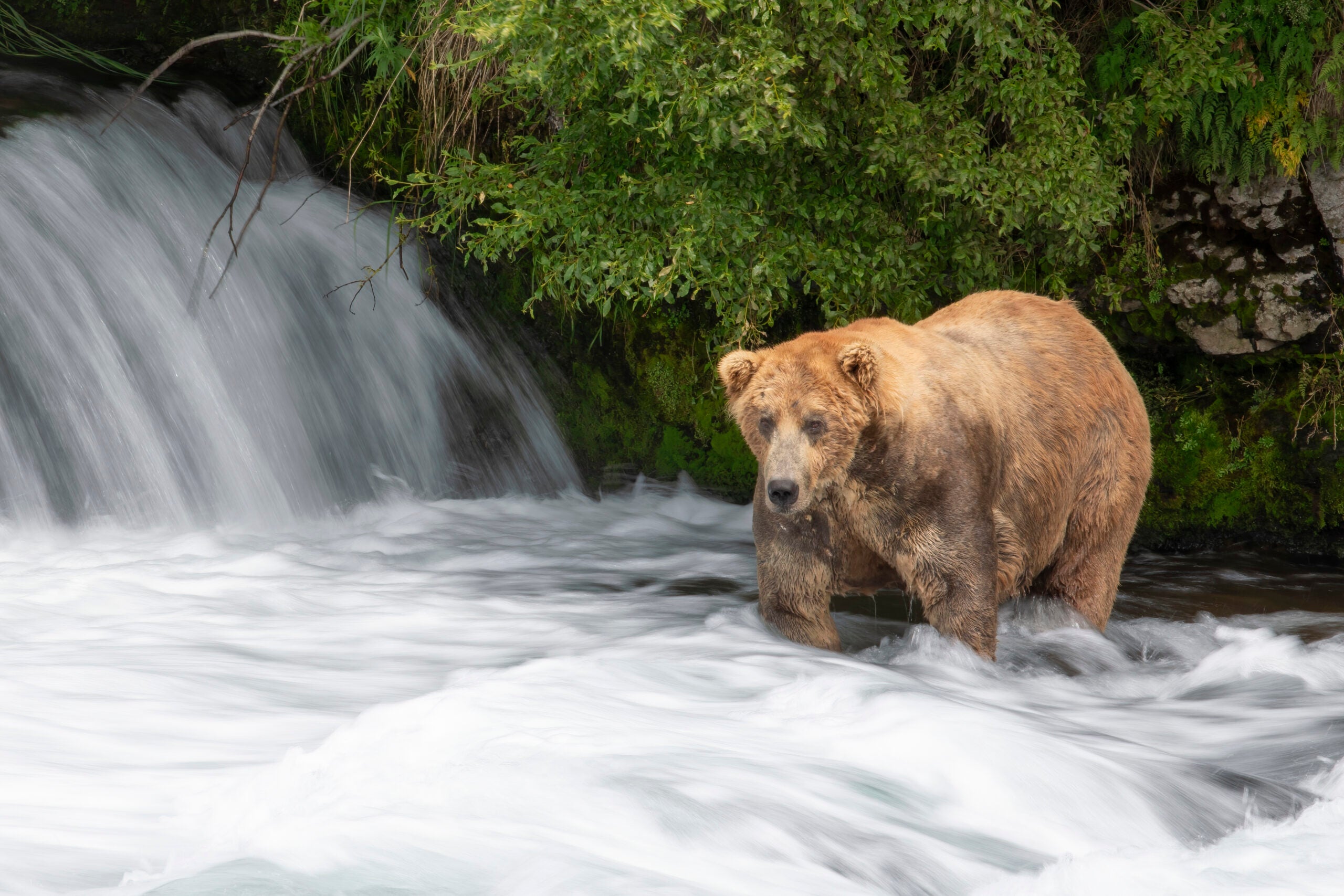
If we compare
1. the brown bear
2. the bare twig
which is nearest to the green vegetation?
the bare twig

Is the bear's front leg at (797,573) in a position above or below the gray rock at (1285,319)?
below

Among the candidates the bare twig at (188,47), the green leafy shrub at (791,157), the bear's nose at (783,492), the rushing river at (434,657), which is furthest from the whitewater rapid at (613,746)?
the bare twig at (188,47)

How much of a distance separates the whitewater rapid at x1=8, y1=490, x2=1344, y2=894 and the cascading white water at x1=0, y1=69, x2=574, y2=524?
101 cm

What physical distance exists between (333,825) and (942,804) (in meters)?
1.61

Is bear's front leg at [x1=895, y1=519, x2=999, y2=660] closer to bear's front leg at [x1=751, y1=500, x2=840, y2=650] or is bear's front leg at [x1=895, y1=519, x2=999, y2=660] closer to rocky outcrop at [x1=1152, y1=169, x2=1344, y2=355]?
bear's front leg at [x1=751, y1=500, x2=840, y2=650]

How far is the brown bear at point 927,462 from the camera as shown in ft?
13.3

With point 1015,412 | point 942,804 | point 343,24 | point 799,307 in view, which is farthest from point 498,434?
point 942,804

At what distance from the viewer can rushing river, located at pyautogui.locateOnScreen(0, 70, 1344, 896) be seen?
293 cm

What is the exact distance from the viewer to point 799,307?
27.6 ft

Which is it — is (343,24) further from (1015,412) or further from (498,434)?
(1015,412)

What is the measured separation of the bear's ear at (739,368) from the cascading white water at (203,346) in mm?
3841

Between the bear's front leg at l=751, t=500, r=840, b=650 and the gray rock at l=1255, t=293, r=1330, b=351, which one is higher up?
the gray rock at l=1255, t=293, r=1330, b=351

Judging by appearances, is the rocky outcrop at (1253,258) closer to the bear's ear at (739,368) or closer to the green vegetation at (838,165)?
the green vegetation at (838,165)

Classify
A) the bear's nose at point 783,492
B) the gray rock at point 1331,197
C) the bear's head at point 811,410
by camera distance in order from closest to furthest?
the bear's nose at point 783,492 → the bear's head at point 811,410 → the gray rock at point 1331,197
